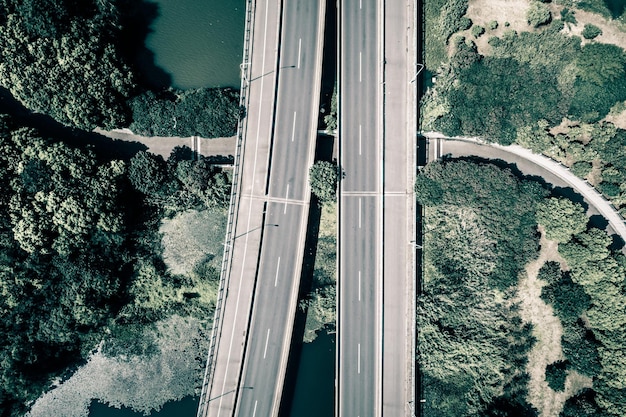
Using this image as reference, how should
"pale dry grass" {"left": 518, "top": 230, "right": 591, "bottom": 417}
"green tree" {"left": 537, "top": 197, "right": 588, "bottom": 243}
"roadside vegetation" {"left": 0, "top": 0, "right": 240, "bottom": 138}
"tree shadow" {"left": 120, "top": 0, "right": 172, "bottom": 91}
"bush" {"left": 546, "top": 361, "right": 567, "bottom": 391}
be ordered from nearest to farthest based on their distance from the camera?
1. "roadside vegetation" {"left": 0, "top": 0, "right": 240, "bottom": 138}
2. "green tree" {"left": 537, "top": 197, "right": 588, "bottom": 243}
3. "bush" {"left": 546, "top": 361, "right": 567, "bottom": 391}
4. "pale dry grass" {"left": 518, "top": 230, "right": 591, "bottom": 417}
5. "tree shadow" {"left": 120, "top": 0, "right": 172, "bottom": 91}

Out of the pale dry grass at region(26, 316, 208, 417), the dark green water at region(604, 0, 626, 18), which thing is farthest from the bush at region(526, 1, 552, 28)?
the pale dry grass at region(26, 316, 208, 417)

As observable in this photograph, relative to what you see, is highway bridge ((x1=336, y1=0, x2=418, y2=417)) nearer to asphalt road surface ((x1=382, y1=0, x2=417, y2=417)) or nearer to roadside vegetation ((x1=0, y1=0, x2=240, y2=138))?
asphalt road surface ((x1=382, y1=0, x2=417, y2=417))

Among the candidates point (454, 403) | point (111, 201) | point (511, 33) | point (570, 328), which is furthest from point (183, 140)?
point (570, 328)

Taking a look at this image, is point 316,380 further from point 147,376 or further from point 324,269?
point 147,376

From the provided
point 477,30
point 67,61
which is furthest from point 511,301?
point 67,61

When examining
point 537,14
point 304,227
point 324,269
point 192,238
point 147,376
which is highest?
point 537,14
